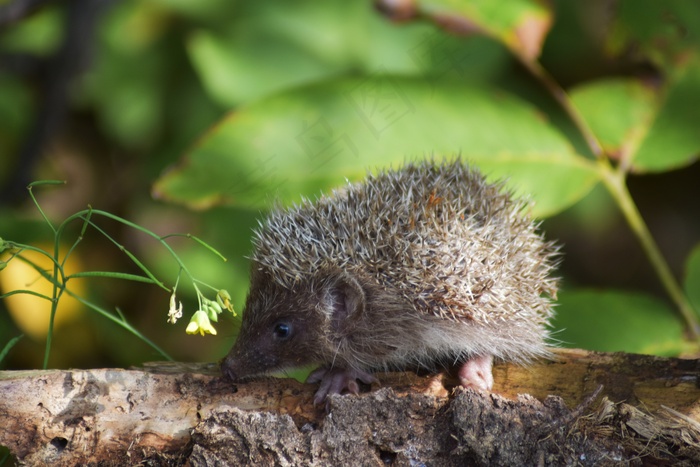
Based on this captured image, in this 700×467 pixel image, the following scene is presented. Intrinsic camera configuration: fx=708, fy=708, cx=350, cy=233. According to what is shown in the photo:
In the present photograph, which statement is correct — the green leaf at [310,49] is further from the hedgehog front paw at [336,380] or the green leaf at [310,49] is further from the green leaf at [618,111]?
the hedgehog front paw at [336,380]

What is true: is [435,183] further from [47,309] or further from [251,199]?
[47,309]

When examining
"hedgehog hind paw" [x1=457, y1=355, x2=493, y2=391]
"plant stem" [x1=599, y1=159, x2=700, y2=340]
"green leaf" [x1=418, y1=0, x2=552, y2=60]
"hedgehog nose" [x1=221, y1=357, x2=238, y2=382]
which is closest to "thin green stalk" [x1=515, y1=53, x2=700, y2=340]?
"plant stem" [x1=599, y1=159, x2=700, y2=340]

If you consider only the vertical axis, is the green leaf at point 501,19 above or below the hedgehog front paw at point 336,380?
above

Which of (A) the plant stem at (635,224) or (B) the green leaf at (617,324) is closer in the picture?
(B) the green leaf at (617,324)

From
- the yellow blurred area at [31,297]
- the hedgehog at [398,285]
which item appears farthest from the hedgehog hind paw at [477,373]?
the yellow blurred area at [31,297]

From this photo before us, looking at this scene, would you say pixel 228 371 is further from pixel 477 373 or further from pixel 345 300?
pixel 477 373

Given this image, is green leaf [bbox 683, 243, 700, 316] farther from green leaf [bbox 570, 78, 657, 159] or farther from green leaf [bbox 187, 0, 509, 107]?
green leaf [bbox 187, 0, 509, 107]

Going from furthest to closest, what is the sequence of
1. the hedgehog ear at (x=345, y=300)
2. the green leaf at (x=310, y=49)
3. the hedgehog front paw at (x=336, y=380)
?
the green leaf at (x=310, y=49), the hedgehog ear at (x=345, y=300), the hedgehog front paw at (x=336, y=380)
